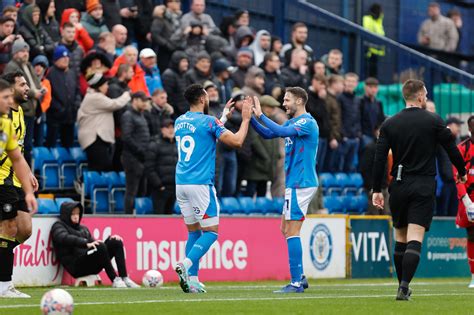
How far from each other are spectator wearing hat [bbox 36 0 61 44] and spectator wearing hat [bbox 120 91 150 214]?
194cm

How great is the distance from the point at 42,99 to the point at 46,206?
1.93 meters

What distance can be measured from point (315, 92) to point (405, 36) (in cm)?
733

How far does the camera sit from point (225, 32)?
25141 mm

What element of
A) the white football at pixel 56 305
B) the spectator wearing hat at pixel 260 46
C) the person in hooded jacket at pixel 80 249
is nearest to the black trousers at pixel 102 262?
the person in hooded jacket at pixel 80 249

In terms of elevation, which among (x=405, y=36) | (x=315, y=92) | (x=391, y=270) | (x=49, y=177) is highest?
(x=405, y=36)

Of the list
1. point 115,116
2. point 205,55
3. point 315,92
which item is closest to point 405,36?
point 315,92

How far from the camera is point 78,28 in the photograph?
2159 cm

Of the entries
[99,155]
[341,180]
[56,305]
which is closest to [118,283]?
[99,155]

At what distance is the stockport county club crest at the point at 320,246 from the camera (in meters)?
22.1

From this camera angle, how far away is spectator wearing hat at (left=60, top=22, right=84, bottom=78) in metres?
20.7

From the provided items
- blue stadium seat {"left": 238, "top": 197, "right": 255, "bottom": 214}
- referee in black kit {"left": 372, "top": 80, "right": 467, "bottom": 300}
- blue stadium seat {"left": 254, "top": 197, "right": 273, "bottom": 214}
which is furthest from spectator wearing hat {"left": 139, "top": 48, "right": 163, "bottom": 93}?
referee in black kit {"left": 372, "top": 80, "right": 467, "bottom": 300}

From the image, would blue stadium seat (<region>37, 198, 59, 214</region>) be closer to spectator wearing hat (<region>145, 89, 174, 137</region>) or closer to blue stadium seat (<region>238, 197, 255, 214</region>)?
spectator wearing hat (<region>145, 89, 174, 137</region>)

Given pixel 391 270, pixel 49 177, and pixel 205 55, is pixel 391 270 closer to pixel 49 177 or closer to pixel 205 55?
pixel 205 55

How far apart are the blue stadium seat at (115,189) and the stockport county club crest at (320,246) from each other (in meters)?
3.53
